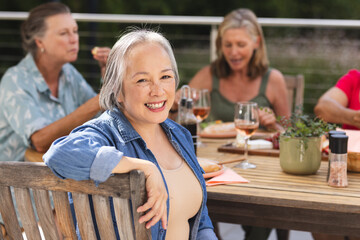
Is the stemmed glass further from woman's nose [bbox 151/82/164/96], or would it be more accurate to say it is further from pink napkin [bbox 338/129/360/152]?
woman's nose [bbox 151/82/164/96]

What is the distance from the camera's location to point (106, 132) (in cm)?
151

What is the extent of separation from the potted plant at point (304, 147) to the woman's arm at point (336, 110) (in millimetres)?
575

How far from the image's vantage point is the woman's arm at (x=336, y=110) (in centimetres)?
251

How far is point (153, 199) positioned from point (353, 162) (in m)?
1.03

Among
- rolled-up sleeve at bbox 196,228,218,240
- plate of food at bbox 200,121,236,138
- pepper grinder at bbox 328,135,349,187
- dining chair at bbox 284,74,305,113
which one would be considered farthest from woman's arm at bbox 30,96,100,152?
dining chair at bbox 284,74,305,113

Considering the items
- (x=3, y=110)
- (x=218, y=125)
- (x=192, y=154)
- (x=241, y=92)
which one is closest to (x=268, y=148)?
(x=218, y=125)

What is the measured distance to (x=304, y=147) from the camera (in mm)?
1943

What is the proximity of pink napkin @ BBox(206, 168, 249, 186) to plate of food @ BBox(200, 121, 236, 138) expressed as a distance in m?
0.64

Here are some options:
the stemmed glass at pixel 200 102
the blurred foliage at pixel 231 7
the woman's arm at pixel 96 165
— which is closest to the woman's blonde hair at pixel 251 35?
the stemmed glass at pixel 200 102

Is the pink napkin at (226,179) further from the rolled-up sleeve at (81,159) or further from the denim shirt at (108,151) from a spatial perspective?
the rolled-up sleeve at (81,159)

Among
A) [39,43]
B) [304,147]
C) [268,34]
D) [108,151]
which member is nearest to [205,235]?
[304,147]

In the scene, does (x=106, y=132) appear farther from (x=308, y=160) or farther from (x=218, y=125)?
(x=218, y=125)

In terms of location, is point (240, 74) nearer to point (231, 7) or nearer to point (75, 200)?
point (75, 200)

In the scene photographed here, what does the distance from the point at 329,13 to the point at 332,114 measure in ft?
35.1
